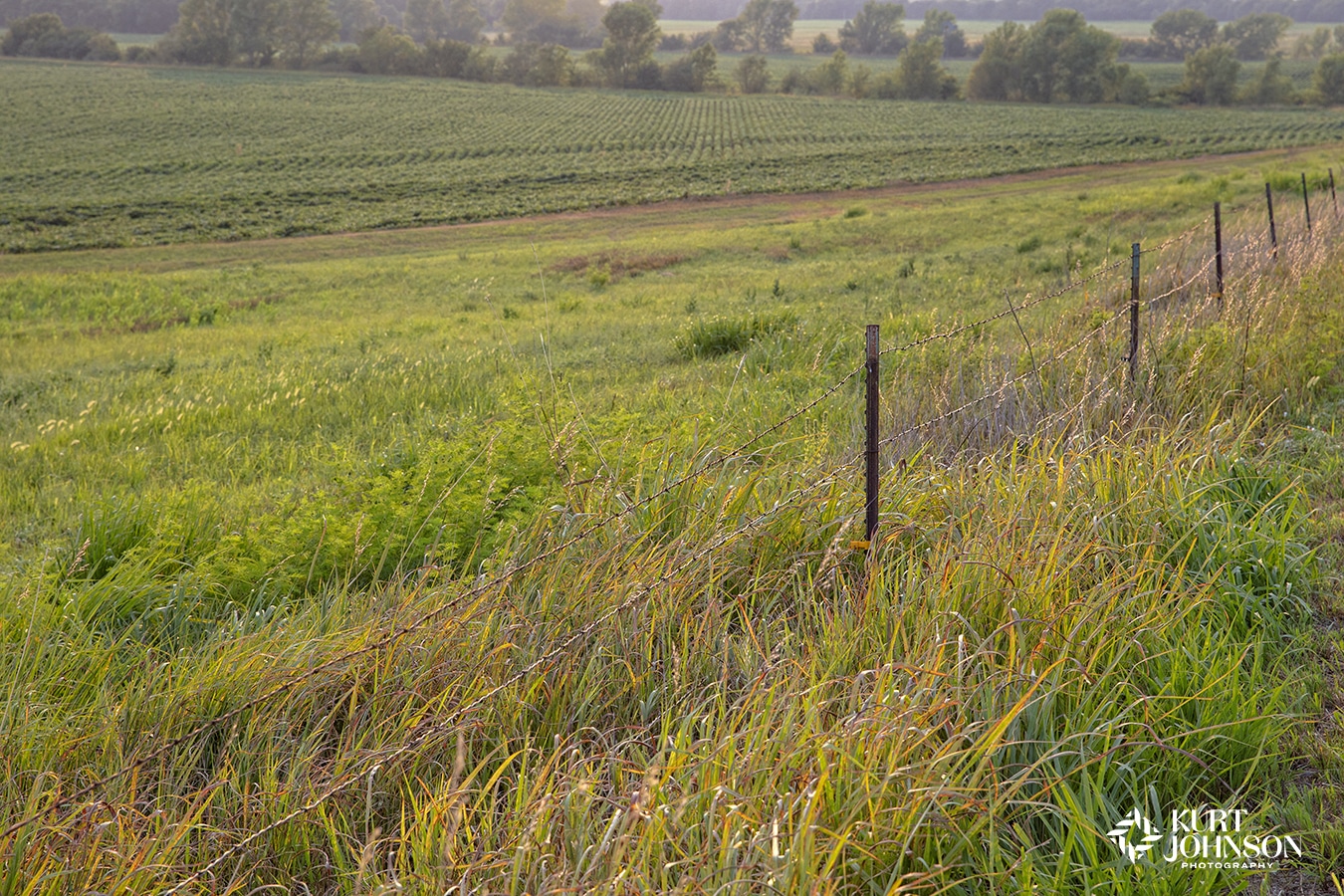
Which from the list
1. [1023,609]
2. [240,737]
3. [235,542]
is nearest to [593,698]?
[240,737]

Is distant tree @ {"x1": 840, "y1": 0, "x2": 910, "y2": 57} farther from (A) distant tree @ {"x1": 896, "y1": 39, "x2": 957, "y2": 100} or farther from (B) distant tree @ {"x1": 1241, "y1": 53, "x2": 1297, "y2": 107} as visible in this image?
(B) distant tree @ {"x1": 1241, "y1": 53, "x2": 1297, "y2": 107}

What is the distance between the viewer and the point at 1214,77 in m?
84.9

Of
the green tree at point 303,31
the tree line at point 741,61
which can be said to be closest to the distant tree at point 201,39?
the tree line at point 741,61

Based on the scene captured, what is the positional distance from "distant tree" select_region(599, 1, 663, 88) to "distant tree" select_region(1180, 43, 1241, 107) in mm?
53726

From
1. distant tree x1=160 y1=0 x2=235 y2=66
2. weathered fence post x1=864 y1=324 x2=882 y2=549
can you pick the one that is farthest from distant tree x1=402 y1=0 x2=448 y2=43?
weathered fence post x1=864 y1=324 x2=882 y2=549

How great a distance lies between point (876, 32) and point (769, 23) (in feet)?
59.2

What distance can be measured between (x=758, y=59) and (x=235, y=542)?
10526cm

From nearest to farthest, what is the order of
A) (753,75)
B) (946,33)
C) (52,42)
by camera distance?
1. (52,42)
2. (753,75)
3. (946,33)

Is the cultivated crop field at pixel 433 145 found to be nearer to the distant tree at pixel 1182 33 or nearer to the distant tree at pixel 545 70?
the distant tree at pixel 545 70

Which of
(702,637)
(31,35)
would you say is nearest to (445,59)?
(31,35)

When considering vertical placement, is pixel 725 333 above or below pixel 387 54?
below

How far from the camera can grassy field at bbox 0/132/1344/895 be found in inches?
93.6

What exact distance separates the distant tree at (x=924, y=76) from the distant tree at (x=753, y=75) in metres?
14.5

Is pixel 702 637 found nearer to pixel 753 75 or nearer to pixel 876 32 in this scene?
pixel 753 75
